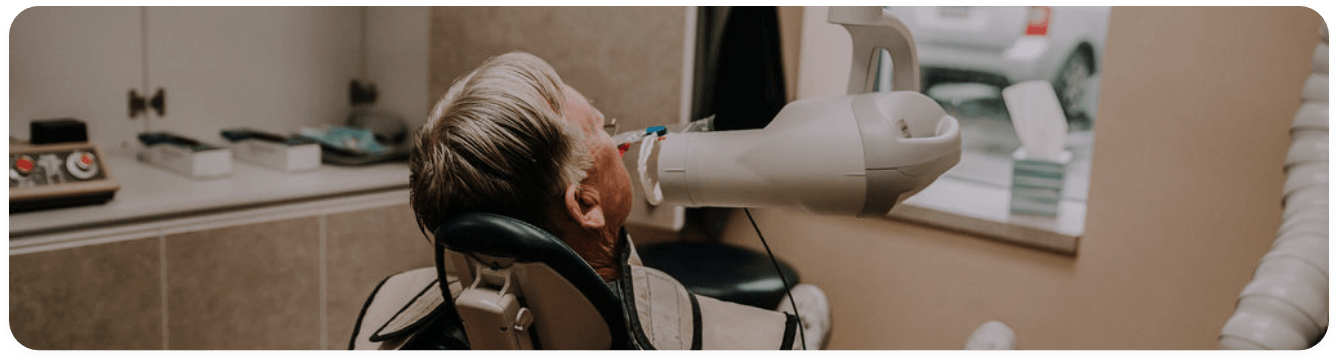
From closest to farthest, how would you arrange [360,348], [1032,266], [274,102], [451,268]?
[451,268] < [360,348] < [1032,266] < [274,102]

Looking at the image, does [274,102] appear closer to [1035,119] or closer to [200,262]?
[200,262]

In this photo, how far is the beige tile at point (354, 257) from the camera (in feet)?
6.92

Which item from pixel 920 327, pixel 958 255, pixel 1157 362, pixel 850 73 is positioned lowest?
pixel 920 327

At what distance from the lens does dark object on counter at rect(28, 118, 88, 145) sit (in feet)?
6.16

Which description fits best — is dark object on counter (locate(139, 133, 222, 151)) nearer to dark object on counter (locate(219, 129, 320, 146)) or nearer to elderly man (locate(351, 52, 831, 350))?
dark object on counter (locate(219, 129, 320, 146))

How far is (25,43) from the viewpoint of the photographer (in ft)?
6.97

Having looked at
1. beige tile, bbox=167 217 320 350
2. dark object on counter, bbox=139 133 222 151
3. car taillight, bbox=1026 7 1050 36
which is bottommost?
beige tile, bbox=167 217 320 350

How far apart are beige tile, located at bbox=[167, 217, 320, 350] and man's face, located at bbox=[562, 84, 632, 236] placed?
4.40 ft

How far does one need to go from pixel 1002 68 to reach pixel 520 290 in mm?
1809

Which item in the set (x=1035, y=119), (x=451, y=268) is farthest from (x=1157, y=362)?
(x=1035, y=119)

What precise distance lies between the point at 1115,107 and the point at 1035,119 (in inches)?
8.2

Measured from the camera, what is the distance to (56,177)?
1.82 meters

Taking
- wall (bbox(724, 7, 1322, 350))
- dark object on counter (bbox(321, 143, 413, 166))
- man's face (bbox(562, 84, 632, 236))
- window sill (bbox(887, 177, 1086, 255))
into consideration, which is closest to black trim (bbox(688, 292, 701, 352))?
man's face (bbox(562, 84, 632, 236))

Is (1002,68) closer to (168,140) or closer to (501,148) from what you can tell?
(501,148)
